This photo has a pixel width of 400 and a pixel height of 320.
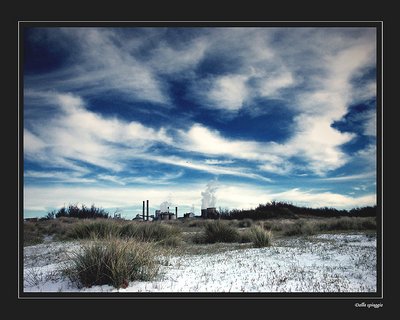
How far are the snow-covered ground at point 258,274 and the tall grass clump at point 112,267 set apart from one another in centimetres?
13

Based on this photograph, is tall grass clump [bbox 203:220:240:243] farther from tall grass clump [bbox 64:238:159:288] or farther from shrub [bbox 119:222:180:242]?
tall grass clump [bbox 64:238:159:288]

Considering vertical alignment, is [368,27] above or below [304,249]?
above

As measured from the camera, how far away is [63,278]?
216 inches

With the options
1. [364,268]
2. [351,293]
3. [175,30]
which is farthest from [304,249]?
[175,30]

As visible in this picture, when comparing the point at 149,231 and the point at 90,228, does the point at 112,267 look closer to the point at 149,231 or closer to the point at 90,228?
the point at 149,231

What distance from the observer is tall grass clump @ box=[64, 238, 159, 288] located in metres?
4.86

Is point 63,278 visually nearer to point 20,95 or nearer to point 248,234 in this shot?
point 20,95

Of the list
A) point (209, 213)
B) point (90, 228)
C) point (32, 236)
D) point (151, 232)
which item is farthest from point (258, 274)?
point (209, 213)

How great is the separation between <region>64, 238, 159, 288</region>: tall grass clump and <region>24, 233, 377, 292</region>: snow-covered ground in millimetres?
133

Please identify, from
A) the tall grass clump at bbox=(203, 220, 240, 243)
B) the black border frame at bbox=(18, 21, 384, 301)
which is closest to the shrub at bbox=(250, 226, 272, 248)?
the tall grass clump at bbox=(203, 220, 240, 243)

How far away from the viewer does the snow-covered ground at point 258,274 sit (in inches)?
186
